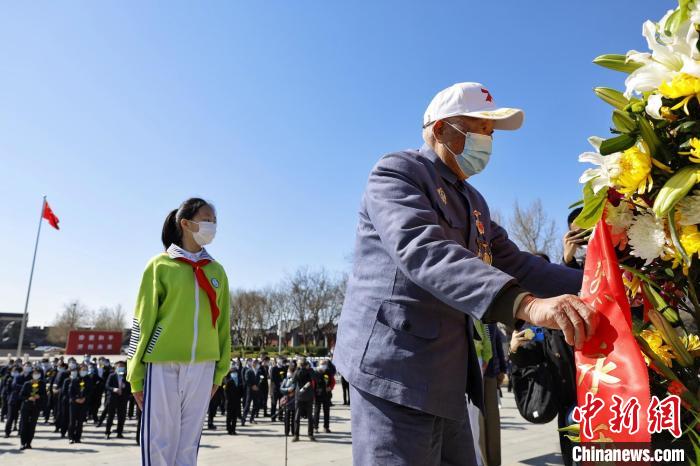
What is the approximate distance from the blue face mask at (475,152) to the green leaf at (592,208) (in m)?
0.65

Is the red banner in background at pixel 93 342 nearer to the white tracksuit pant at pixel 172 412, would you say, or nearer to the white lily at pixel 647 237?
the white tracksuit pant at pixel 172 412

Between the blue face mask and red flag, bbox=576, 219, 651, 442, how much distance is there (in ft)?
3.12

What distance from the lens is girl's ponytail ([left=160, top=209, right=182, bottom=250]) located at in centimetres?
413

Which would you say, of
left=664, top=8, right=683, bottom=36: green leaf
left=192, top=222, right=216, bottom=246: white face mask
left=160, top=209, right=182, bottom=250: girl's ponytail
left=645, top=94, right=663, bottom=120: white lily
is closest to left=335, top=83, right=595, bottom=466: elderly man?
left=645, top=94, right=663, bottom=120: white lily

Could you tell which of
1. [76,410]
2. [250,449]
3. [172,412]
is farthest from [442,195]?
[76,410]

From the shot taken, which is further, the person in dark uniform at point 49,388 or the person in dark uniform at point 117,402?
the person in dark uniform at point 49,388

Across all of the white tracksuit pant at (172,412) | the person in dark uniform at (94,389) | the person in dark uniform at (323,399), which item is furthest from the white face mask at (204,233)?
the person in dark uniform at (94,389)

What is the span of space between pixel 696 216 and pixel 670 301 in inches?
13.7

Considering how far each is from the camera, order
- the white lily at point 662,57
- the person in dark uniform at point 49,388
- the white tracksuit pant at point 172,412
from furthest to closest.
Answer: the person in dark uniform at point 49,388, the white tracksuit pant at point 172,412, the white lily at point 662,57

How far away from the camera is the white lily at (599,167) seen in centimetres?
154

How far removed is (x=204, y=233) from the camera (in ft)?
13.3

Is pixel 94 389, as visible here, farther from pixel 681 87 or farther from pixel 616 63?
pixel 681 87

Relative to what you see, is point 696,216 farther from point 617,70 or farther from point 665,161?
point 617,70

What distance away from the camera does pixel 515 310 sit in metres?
1.39
